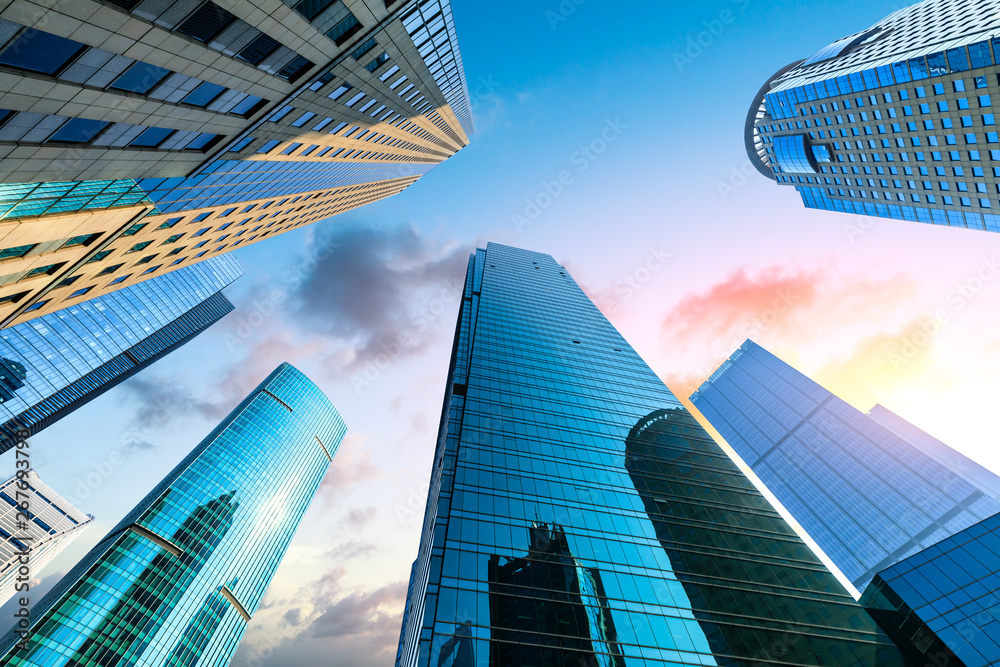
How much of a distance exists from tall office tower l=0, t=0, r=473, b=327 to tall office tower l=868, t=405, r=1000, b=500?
222 metres

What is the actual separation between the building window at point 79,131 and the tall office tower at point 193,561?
98.5 meters

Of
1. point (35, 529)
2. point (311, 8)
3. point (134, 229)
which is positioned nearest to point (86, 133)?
point (311, 8)

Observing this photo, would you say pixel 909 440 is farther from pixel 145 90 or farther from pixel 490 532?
pixel 145 90

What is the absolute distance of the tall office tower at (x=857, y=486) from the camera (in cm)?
14138

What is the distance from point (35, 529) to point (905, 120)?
848 feet

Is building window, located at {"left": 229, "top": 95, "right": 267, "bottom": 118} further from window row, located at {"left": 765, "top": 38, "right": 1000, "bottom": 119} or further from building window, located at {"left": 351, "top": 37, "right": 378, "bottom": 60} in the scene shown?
window row, located at {"left": 765, "top": 38, "right": 1000, "bottom": 119}

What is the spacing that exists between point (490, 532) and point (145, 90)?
3312 centimetres

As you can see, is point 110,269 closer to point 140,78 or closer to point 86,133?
point 86,133

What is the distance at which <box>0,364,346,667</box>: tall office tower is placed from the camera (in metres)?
79.4

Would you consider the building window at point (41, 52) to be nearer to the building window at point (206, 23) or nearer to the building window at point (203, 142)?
the building window at point (206, 23)

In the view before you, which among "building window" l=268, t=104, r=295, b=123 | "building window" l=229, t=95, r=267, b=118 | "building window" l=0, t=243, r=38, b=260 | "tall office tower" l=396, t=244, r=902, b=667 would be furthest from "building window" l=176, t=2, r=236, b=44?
"tall office tower" l=396, t=244, r=902, b=667

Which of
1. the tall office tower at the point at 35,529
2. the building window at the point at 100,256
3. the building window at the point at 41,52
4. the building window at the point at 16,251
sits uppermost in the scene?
the tall office tower at the point at 35,529

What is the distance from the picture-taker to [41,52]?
1232 cm

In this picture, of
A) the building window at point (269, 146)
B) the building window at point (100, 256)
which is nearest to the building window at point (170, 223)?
the building window at point (100, 256)
